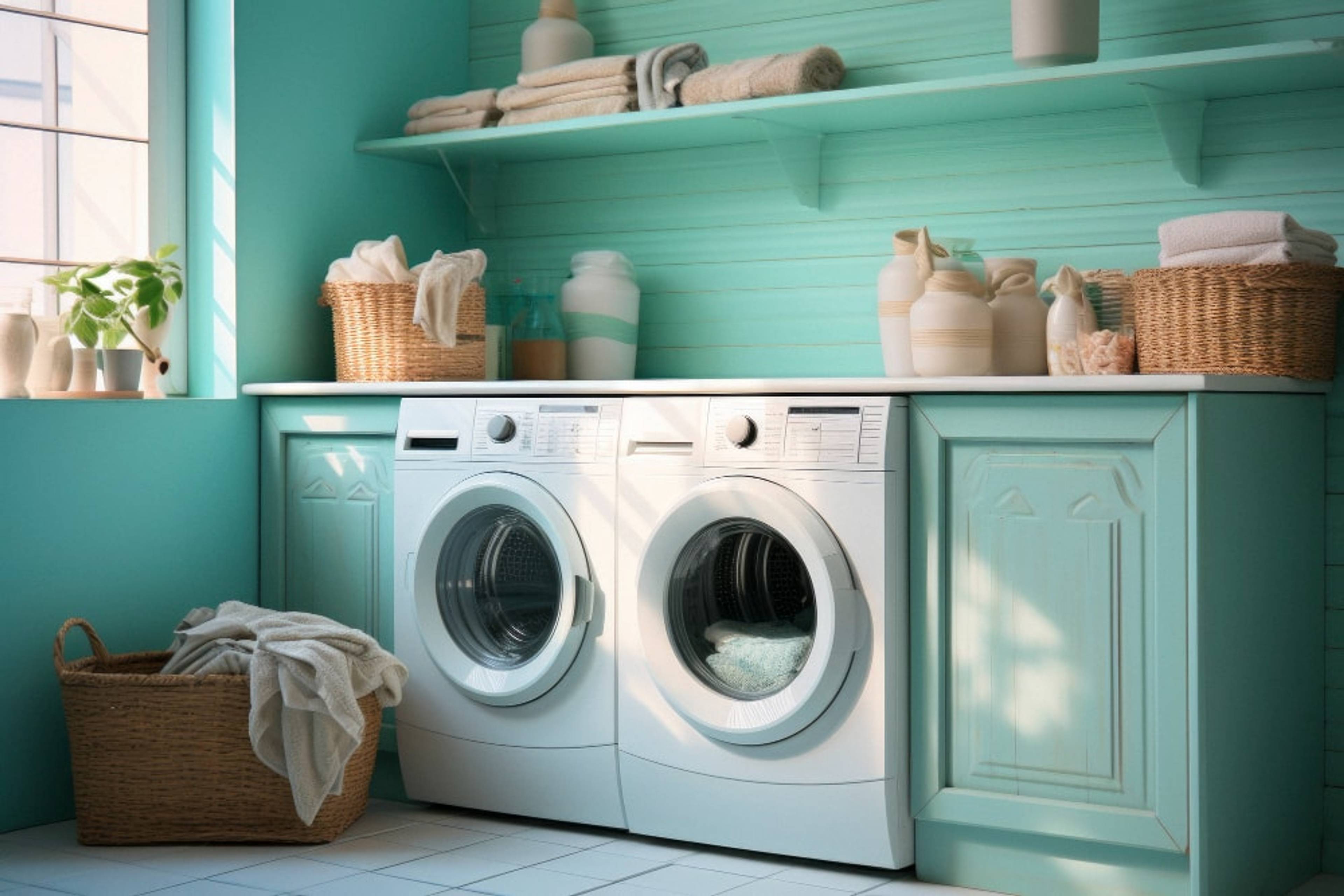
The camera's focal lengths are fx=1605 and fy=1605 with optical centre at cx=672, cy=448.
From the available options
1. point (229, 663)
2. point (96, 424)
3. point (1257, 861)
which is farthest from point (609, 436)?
point (1257, 861)

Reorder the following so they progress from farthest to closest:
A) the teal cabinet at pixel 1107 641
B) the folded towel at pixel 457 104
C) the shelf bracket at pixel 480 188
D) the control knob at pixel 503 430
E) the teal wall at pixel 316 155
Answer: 1. the shelf bracket at pixel 480 188
2. the folded towel at pixel 457 104
3. the teal wall at pixel 316 155
4. the control knob at pixel 503 430
5. the teal cabinet at pixel 1107 641

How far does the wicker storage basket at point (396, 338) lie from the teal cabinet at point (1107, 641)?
1149 millimetres

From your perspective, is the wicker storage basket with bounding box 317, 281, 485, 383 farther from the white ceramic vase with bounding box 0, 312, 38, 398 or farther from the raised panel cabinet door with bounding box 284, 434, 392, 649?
the white ceramic vase with bounding box 0, 312, 38, 398

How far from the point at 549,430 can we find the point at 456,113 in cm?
99

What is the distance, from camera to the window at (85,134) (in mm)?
3340

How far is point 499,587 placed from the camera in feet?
10.4

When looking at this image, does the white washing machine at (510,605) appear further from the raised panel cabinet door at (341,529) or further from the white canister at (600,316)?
the white canister at (600,316)

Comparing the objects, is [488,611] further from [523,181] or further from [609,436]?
[523,181]

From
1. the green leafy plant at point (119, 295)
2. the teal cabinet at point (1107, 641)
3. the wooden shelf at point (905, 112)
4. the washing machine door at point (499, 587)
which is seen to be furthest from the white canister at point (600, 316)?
the teal cabinet at point (1107, 641)

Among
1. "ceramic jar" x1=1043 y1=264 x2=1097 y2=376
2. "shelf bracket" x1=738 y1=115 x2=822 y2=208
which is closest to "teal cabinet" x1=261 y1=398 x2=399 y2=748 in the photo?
"shelf bracket" x1=738 y1=115 x2=822 y2=208

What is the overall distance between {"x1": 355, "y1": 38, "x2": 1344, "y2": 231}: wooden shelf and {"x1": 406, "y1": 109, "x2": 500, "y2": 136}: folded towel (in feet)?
0.13

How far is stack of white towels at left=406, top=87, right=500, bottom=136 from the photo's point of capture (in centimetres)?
362

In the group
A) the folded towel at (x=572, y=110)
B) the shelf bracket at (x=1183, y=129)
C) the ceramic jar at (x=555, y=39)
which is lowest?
the shelf bracket at (x=1183, y=129)

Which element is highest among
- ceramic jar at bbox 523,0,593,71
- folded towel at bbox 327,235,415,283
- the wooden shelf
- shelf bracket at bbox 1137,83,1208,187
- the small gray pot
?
ceramic jar at bbox 523,0,593,71
